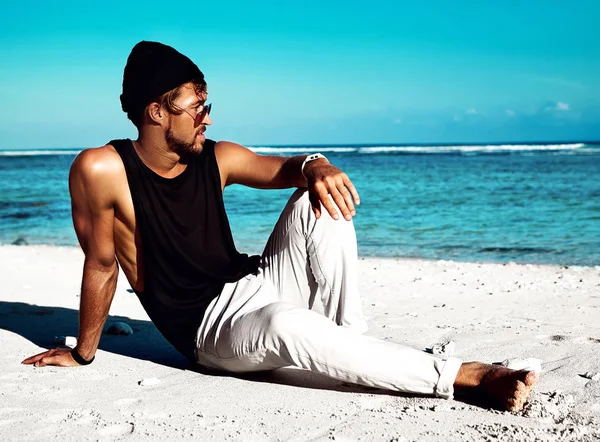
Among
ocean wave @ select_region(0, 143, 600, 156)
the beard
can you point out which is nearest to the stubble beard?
the beard

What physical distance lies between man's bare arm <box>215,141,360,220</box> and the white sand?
907 millimetres

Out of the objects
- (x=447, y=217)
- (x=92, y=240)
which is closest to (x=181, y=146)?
(x=92, y=240)

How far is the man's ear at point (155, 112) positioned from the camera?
3.20 metres

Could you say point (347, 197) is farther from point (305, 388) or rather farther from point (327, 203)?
point (305, 388)

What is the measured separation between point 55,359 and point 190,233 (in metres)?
1.07

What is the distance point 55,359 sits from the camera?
3539 millimetres

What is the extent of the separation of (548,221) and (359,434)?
393 inches

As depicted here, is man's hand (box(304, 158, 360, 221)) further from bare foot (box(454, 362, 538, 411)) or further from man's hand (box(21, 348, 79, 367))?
man's hand (box(21, 348, 79, 367))

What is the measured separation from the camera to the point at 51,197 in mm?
19266

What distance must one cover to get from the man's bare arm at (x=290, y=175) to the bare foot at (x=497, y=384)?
2.89ft

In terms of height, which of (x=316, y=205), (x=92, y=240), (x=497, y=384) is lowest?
(x=497, y=384)

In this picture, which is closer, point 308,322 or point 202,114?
point 308,322

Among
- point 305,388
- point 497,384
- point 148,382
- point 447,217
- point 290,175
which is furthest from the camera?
point 447,217

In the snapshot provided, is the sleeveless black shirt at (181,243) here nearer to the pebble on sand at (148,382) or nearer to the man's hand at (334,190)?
the pebble on sand at (148,382)
